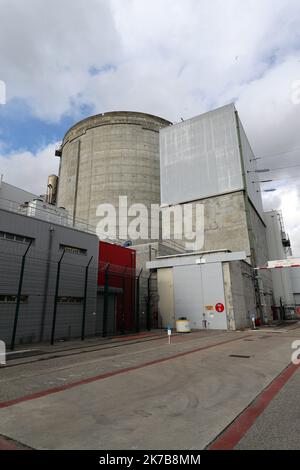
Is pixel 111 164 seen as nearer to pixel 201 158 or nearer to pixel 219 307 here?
pixel 201 158

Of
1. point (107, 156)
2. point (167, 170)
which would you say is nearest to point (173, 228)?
point (167, 170)

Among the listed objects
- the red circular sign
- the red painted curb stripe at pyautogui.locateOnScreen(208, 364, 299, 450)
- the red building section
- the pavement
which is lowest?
the red painted curb stripe at pyautogui.locateOnScreen(208, 364, 299, 450)

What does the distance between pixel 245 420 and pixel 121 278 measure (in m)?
23.7

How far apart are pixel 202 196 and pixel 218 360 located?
34660 mm

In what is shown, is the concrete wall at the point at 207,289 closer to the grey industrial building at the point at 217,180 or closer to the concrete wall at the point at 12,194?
the grey industrial building at the point at 217,180

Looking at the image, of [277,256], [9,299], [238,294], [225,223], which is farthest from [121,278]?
[277,256]

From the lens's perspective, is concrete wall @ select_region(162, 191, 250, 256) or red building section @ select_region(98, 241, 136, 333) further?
concrete wall @ select_region(162, 191, 250, 256)

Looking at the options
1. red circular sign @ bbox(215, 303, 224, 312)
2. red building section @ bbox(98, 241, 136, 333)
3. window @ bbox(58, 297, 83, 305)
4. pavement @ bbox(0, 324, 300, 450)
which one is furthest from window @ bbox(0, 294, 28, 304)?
red circular sign @ bbox(215, 303, 224, 312)

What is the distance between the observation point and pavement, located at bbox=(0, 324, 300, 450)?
4164mm

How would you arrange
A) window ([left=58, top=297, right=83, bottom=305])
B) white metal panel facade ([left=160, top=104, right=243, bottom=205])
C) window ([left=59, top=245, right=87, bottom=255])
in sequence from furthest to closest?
white metal panel facade ([left=160, top=104, right=243, bottom=205])
window ([left=59, top=245, right=87, bottom=255])
window ([left=58, top=297, right=83, bottom=305])

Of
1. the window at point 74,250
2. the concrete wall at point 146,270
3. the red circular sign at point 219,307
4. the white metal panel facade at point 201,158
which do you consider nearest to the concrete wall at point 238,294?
the red circular sign at point 219,307

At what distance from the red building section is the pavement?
1597 cm

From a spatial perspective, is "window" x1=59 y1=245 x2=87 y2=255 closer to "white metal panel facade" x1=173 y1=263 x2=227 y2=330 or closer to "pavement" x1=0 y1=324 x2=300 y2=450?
"white metal panel facade" x1=173 y1=263 x2=227 y2=330
